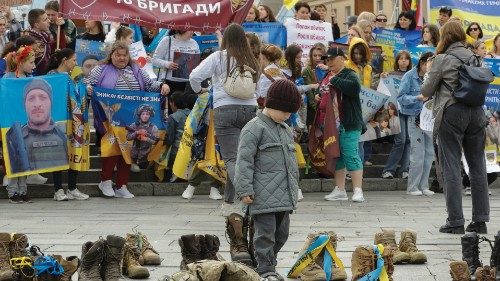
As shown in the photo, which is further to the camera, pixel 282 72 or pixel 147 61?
pixel 147 61

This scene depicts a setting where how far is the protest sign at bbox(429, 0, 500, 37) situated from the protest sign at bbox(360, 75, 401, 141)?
8.95ft

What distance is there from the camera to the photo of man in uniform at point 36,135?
1366 centimetres

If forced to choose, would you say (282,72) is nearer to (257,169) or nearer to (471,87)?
(471,87)

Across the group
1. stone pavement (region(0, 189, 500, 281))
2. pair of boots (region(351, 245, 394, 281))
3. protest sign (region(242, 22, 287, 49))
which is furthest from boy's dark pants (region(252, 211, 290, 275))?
protest sign (region(242, 22, 287, 49))

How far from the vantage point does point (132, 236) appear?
827cm

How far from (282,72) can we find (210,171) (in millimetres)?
1439

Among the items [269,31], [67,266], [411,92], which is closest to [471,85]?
[67,266]

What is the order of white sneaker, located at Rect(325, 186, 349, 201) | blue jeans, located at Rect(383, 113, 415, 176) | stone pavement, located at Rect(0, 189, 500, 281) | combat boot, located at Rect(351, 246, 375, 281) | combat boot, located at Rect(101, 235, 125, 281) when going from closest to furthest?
combat boot, located at Rect(351, 246, 375, 281), combat boot, located at Rect(101, 235, 125, 281), stone pavement, located at Rect(0, 189, 500, 281), white sneaker, located at Rect(325, 186, 349, 201), blue jeans, located at Rect(383, 113, 415, 176)

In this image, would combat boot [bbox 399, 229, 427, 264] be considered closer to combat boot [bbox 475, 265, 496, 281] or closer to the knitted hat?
combat boot [bbox 475, 265, 496, 281]

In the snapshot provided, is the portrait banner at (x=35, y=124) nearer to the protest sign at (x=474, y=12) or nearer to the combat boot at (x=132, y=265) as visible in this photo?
the combat boot at (x=132, y=265)

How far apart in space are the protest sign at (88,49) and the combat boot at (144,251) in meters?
7.30

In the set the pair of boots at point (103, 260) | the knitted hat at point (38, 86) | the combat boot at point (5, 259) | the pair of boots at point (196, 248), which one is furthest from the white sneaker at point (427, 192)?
the combat boot at point (5, 259)

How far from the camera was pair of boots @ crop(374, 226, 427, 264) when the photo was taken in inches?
321

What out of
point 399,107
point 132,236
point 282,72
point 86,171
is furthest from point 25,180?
point 132,236
